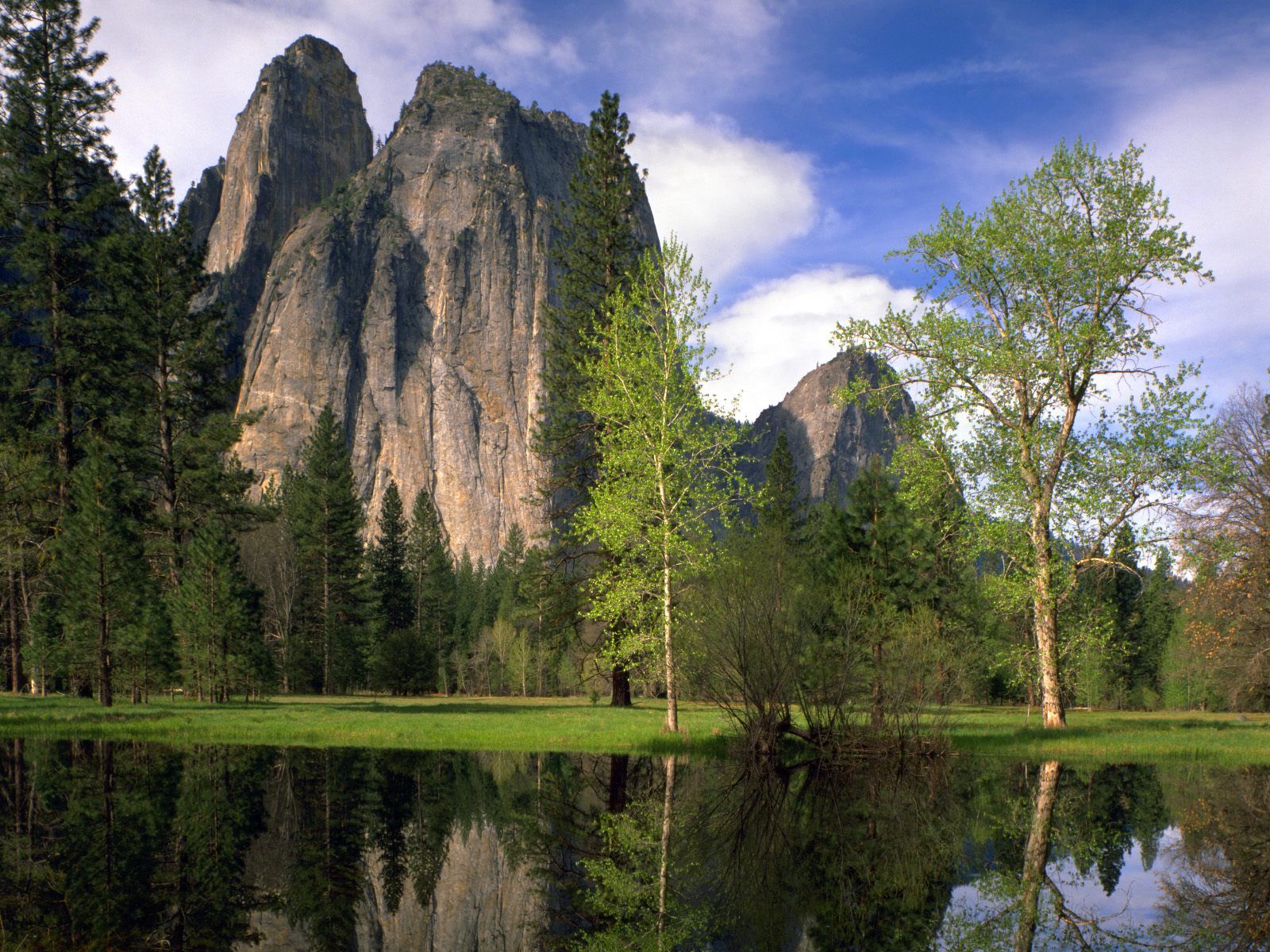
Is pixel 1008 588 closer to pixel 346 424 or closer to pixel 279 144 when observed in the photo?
pixel 346 424

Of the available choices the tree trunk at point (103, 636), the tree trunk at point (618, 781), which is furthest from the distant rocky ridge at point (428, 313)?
the tree trunk at point (618, 781)

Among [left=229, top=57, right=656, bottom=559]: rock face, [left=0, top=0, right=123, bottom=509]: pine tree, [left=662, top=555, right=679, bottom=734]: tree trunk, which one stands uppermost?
[left=229, top=57, right=656, bottom=559]: rock face

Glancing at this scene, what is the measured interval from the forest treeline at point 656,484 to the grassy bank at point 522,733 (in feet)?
4.13

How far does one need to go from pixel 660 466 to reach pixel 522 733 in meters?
6.66

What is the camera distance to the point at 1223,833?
1091 cm

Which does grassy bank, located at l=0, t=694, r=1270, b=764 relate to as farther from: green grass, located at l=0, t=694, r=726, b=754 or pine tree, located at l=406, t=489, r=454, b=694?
pine tree, located at l=406, t=489, r=454, b=694

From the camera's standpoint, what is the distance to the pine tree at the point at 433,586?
73.5 metres

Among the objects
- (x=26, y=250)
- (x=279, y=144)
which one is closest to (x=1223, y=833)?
(x=26, y=250)

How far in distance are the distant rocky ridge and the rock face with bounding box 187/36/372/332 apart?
4.07m

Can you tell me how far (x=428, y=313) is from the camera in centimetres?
14675

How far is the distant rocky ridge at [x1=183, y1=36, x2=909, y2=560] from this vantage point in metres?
139

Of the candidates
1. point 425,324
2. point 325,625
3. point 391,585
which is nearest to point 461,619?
point 391,585

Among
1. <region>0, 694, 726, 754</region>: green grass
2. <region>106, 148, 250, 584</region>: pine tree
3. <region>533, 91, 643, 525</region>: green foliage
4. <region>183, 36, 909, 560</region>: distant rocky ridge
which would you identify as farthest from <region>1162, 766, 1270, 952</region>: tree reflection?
<region>183, 36, 909, 560</region>: distant rocky ridge

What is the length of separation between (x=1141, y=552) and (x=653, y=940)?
1775cm
